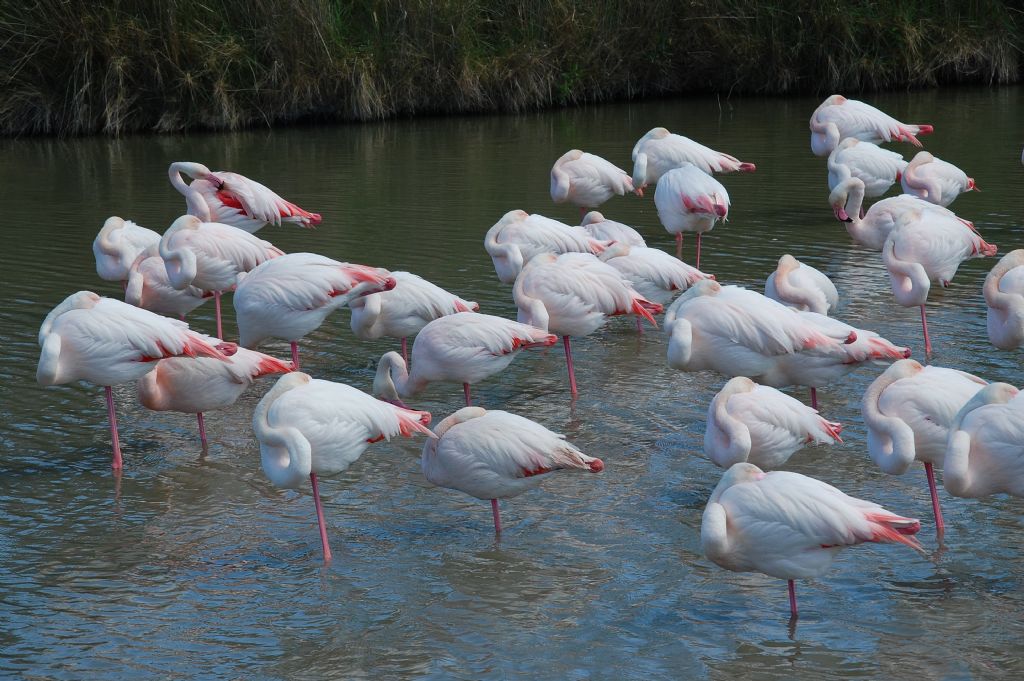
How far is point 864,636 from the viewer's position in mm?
3570

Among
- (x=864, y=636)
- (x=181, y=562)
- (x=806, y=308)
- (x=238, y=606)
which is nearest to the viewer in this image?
(x=864, y=636)

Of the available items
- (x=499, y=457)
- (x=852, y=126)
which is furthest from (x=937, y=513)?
(x=852, y=126)

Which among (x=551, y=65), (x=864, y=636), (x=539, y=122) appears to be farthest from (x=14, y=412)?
(x=551, y=65)

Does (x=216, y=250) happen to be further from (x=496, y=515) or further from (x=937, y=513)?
(x=937, y=513)

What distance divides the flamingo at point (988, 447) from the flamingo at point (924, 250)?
2137 mm

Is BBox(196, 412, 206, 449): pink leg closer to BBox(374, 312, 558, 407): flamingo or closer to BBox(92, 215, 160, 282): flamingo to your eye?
BBox(374, 312, 558, 407): flamingo

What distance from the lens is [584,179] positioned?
821cm

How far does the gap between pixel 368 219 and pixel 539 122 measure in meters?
5.70

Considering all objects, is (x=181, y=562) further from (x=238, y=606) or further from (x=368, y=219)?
(x=368, y=219)

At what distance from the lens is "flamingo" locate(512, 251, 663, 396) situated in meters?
5.77

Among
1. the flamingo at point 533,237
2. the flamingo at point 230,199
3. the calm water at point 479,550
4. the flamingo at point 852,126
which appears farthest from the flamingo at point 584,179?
the flamingo at point 852,126

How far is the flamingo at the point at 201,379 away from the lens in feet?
16.7

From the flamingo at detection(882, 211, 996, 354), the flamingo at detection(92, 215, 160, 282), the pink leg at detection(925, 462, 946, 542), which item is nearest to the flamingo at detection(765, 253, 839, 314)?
the flamingo at detection(882, 211, 996, 354)

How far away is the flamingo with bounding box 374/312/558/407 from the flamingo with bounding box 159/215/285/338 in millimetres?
1467
